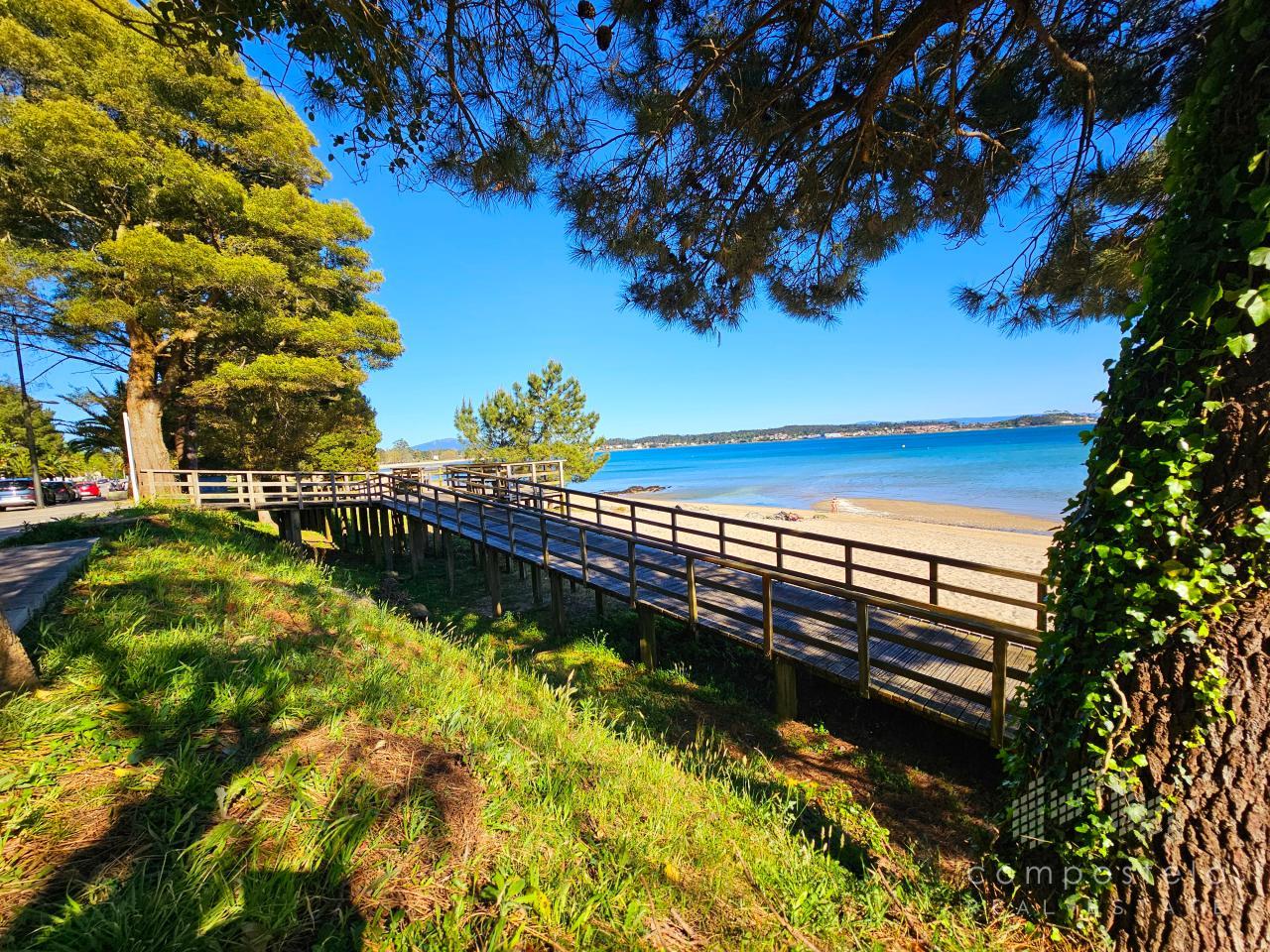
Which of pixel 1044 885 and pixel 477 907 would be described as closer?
pixel 477 907

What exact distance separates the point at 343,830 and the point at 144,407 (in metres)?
18.1

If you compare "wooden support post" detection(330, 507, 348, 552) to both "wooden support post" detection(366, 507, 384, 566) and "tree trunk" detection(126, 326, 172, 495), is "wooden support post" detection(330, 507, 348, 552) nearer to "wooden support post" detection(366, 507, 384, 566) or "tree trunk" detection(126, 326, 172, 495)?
"wooden support post" detection(366, 507, 384, 566)

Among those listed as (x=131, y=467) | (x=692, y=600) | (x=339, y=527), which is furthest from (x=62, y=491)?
(x=692, y=600)

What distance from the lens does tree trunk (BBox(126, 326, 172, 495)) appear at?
13.5m

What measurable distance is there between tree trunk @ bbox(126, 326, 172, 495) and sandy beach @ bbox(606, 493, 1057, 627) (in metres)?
15.0

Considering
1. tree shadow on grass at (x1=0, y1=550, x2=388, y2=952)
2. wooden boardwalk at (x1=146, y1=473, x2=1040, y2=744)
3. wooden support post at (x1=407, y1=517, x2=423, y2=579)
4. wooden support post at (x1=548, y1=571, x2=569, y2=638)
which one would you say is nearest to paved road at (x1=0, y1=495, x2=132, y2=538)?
wooden support post at (x1=407, y1=517, x2=423, y2=579)

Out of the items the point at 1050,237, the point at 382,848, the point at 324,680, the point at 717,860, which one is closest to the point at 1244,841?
the point at 717,860

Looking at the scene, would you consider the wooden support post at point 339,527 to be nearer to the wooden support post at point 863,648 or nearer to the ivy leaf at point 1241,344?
the wooden support post at point 863,648

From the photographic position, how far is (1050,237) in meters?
4.65

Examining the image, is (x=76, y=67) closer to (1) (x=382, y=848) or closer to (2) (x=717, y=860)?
(1) (x=382, y=848)

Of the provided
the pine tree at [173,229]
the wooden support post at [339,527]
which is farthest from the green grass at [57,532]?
the wooden support post at [339,527]

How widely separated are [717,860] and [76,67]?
64.5ft

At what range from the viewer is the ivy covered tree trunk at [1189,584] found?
1.69 metres

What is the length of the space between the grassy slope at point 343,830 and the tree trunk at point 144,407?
1465 centimetres
